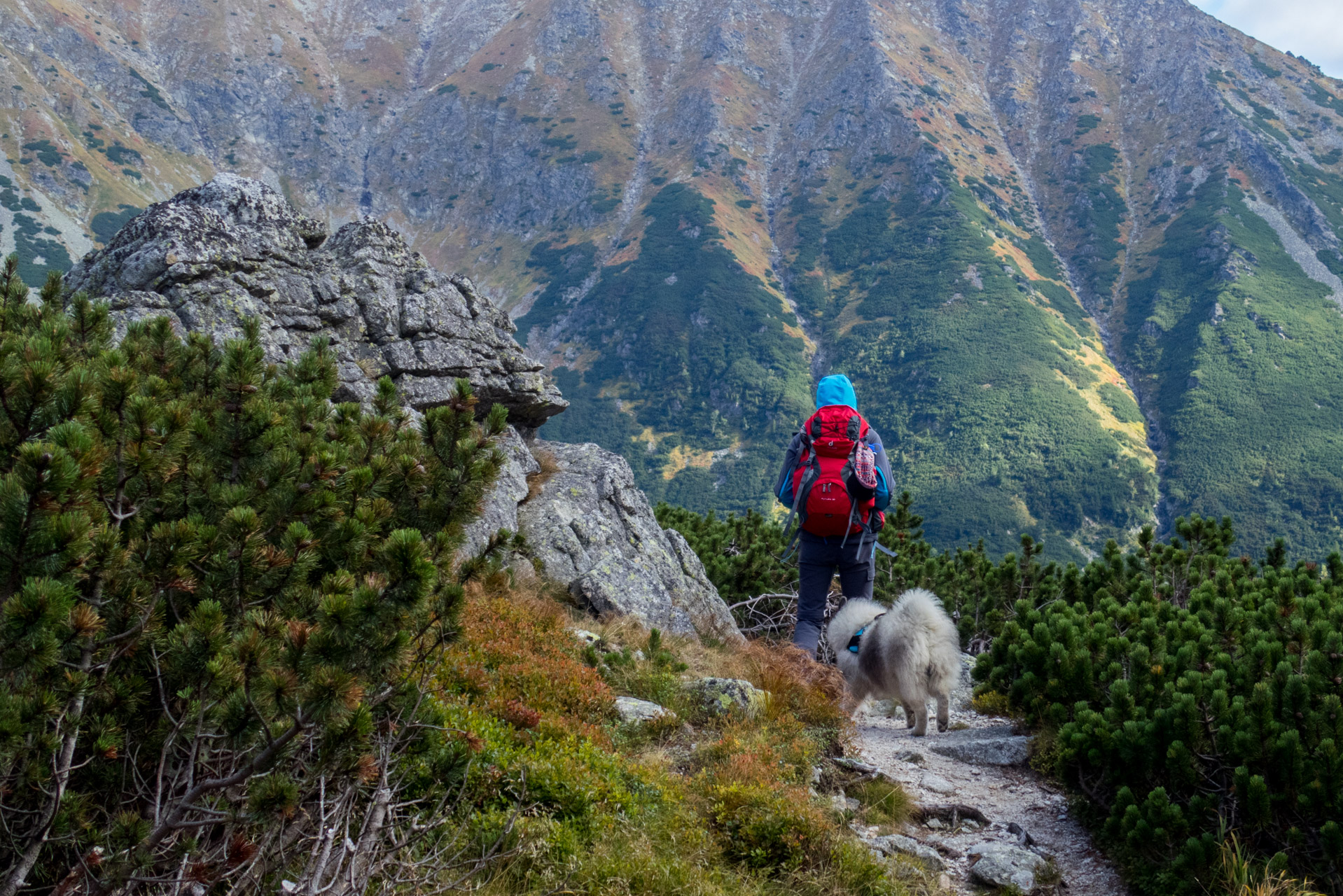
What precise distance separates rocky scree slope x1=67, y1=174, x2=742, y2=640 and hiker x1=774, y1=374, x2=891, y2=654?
9.55ft

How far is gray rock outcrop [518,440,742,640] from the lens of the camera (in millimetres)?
10461

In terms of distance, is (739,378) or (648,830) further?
(739,378)

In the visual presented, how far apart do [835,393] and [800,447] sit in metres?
0.69

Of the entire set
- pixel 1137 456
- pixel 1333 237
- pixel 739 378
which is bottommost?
pixel 739 378

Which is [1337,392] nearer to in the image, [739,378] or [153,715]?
[739,378]

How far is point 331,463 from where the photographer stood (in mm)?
3379

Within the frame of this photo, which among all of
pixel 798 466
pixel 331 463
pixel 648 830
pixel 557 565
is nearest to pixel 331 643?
pixel 331 463

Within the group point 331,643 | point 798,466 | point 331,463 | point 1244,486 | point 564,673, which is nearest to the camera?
point 331,643

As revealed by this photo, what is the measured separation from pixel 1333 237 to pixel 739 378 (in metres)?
143

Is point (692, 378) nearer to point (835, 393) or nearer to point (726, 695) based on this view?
point (835, 393)

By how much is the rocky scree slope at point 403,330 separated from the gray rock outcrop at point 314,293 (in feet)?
0.08

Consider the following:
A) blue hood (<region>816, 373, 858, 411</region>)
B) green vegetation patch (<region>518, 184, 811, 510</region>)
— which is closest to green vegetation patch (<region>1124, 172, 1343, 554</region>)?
green vegetation patch (<region>518, 184, 811, 510</region>)

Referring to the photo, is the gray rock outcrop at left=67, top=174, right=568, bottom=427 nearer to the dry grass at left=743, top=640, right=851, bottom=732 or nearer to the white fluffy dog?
the dry grass at left=743, top=640, right=851, bottom=732

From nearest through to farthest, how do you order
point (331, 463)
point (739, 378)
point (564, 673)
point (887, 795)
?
point (331, 463) → point (887, 795) → point (564, 673) → point (739, 378)
